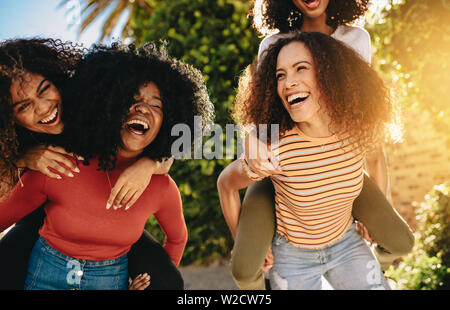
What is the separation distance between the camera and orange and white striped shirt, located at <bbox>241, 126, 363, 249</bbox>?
6.54 feet

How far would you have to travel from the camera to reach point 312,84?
194 centimetres

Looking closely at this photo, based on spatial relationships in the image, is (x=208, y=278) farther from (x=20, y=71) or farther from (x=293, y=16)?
(x=20, y=71)

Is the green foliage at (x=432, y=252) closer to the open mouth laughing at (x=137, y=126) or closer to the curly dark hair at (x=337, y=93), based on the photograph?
the curly dark hair at (x=337, y=93)

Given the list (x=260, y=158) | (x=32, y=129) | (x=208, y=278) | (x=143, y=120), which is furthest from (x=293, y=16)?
(x=208, y=278)

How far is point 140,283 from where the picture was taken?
2.16m

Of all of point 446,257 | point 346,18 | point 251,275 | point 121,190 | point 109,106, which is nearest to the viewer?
point 121,190

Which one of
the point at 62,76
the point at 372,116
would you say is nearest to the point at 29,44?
the point at 62,76

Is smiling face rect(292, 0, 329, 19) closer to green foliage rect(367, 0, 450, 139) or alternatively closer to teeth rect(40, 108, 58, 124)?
green foliage rect(367, 0, 450, 139)

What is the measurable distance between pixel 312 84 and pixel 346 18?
88 centimetres

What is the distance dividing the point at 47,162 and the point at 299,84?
140 centimetres

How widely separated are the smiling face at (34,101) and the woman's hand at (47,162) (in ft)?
0.42

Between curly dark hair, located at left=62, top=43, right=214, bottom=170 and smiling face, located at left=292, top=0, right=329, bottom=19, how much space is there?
3.03 ft

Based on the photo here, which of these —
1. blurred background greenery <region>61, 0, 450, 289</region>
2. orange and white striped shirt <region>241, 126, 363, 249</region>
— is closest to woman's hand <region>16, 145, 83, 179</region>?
orange and white striped shirt <region>241, 126, 363, 249</region>

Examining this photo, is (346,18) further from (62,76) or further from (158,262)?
(158,262)
